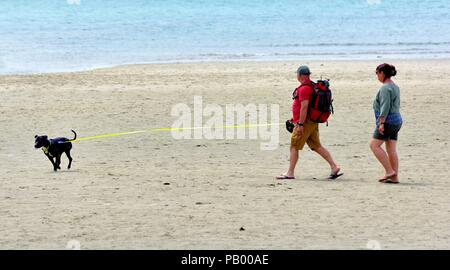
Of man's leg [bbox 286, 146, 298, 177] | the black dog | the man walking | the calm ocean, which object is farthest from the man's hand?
the calm ocean

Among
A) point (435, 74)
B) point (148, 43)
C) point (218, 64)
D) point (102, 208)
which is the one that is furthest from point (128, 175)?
point (148, 43)

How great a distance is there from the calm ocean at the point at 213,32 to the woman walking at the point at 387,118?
1666cm

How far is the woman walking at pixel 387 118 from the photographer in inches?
432

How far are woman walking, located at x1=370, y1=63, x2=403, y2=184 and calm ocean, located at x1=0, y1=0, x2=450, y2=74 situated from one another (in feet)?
54.7

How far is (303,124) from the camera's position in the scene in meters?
11.5

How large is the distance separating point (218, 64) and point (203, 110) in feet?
31.1

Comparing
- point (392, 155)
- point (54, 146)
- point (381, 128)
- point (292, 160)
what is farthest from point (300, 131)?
point (54, 146)

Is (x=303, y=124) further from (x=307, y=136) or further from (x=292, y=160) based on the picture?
(x=292, y=160)

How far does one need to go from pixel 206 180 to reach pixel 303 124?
4.57 feet

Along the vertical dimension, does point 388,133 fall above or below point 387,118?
below

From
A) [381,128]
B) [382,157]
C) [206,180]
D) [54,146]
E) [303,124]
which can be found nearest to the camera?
[381,128]

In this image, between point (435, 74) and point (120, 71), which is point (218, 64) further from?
point (435, 74)

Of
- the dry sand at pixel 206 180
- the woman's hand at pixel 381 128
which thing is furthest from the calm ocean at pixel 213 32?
the woman's hand at pixel 381 128

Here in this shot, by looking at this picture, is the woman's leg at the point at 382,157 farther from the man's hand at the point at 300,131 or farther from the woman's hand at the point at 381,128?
the man's hand at the point at 300,131
